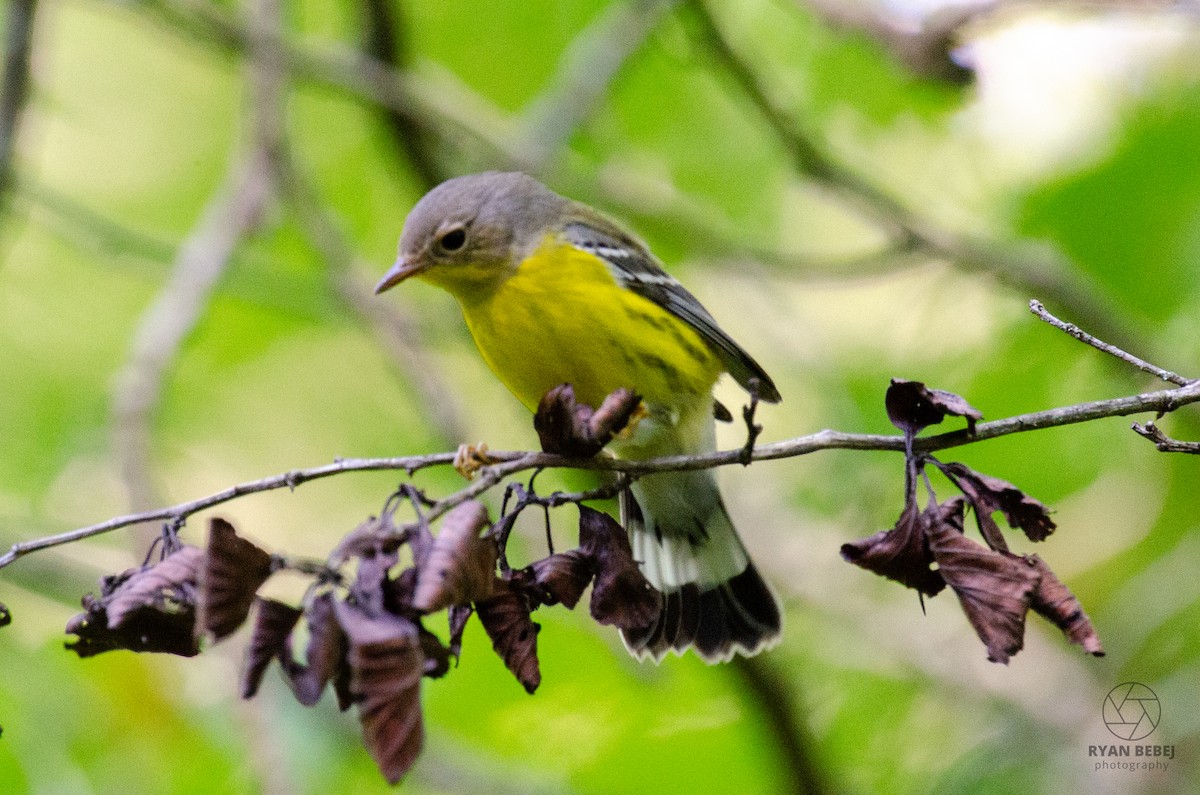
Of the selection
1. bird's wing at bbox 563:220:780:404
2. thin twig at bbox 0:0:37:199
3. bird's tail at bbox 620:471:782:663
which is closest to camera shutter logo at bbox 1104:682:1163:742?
bird's tail at bbox 620:471:782:663

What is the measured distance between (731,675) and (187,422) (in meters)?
3.70

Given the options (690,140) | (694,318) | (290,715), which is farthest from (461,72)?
(290,715)

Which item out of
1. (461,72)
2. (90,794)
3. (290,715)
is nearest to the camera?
(90,794)

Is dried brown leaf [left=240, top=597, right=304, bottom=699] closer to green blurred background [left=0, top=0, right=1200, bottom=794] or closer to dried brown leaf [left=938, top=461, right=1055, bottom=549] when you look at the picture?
dried brown leaf [left=938, top=461, right=1055, bottom=549]

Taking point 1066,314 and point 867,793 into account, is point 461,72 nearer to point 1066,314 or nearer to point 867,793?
point 1066,314

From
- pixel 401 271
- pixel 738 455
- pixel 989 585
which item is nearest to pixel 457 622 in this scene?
pixel 738 455

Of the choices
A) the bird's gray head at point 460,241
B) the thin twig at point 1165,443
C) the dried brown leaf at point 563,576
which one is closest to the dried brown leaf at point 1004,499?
the thin twig at point 1165,443

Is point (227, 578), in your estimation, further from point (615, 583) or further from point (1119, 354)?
point (1119, 354)

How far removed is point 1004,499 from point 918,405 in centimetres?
26

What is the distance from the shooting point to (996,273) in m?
5.86

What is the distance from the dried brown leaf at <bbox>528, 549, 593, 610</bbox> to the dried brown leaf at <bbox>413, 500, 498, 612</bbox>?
0.23 metres

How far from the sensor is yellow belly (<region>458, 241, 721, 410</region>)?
4.42m

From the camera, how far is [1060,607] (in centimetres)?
234

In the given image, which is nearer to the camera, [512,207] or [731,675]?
[512,207]
